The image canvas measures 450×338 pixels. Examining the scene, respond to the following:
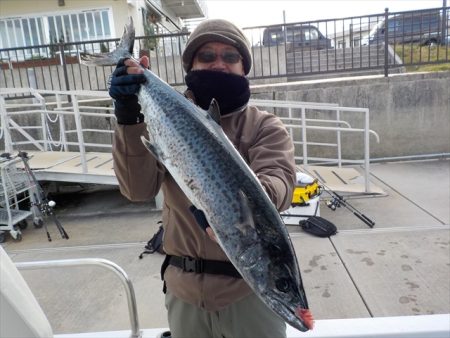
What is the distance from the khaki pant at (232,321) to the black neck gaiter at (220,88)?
857 millimetres

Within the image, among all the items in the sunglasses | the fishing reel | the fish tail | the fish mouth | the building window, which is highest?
Result: the building window

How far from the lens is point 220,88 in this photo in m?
1.83

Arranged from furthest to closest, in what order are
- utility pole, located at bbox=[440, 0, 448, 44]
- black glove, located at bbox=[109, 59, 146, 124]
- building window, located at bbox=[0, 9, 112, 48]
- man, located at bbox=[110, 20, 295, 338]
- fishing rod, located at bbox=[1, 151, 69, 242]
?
1. building window, located at bbox=[0, 9, 112, 48]
2. utility pole, located at bbox=[440, 0, 448, 44]
3. fishing rod, located at bbox=[1, 151, 69, 242]
4. man, located at bbox=[110, 20, 295, 338]
5. black glove, located at bbox=[109, 59, 146, 124]

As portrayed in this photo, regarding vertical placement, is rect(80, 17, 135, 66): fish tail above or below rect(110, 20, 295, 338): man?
above

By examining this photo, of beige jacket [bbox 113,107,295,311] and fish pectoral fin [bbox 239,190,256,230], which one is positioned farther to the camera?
beige jacket [bbox 113,107,295,311]

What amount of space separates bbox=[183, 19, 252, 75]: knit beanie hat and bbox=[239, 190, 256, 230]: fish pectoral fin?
2.81 feet

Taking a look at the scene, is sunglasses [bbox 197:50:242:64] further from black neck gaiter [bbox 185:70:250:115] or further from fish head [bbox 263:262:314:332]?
fish head [bbox 263:262:314:332]

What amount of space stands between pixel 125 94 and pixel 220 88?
418 mm

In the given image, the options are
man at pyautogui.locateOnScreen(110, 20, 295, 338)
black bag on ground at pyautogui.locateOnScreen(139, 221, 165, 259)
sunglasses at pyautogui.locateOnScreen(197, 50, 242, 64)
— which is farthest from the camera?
black bag on ground at pyautogui.locateOnScreen(139, 221, 165, 259)

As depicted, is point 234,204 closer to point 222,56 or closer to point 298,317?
point 298,317

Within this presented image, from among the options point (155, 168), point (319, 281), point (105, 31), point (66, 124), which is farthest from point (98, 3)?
point (155, 168)

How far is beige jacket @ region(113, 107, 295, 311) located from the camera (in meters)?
1.73

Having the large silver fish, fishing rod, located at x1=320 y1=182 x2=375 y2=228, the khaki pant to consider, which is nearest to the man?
the khaki pant

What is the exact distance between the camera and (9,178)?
565cm
